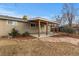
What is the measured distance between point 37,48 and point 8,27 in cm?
102

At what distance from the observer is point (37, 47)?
37.7 feet

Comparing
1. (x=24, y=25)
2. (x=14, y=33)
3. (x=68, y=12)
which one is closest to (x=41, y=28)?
(x=24, y=25)

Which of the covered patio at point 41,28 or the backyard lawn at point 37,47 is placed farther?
the covered patio at point 41,28

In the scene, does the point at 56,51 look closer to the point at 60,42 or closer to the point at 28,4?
the point at 60,42

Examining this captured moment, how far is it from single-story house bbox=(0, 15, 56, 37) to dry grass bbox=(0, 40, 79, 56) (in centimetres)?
32

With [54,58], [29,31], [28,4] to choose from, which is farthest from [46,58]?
[28,4]

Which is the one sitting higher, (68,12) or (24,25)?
(68,12)

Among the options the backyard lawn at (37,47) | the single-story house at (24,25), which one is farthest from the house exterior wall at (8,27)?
the backyard lawn at (37,47)

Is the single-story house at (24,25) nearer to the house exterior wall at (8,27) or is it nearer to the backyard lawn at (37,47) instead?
the house exterior wall at (8,27)

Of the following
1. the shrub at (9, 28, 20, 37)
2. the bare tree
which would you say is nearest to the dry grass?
the shrub at (9, 28, 20, 37)

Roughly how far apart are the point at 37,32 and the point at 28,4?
2.77 feet

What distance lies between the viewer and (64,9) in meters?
11.4

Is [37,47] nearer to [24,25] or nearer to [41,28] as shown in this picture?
[41,28]

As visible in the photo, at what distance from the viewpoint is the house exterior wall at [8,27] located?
11438 mm
